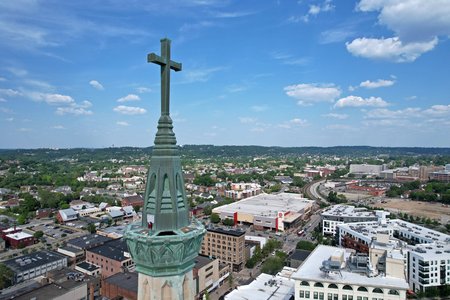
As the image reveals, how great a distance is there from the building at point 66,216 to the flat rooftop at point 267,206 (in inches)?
1197

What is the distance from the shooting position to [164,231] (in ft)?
17.4

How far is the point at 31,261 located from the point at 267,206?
4965cm

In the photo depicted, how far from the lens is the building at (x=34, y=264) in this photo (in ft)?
123

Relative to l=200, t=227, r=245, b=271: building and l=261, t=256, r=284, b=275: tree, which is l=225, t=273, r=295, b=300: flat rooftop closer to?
l=261, t=256, r=284, b=275: tree

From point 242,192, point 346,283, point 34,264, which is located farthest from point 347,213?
point 34,264

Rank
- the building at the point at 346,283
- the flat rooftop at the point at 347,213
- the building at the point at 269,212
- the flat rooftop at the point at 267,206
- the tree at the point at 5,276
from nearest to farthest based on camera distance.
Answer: the building at the point at 346,283 < the tree at the point at 5,276 < the flat rooftop at the point at 347,213 < the building at the point at 269,212 < the flat rooftop at the point at 267,206

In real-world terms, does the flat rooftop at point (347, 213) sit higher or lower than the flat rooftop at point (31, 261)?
higher

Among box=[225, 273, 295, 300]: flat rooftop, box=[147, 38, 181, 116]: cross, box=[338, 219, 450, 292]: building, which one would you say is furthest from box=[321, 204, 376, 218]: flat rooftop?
box=[147, 38, 181, 116]: cross

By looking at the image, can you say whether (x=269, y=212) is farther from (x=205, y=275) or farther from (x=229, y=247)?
(x=205, y=275)

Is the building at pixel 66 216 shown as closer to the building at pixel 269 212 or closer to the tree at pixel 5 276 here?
the building at pixel 269 212

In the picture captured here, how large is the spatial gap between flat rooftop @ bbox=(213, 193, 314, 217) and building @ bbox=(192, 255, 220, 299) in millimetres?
30977

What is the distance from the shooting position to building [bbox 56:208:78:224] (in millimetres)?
68119

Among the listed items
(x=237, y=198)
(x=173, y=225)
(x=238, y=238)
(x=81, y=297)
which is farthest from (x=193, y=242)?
(x=237, y=198)

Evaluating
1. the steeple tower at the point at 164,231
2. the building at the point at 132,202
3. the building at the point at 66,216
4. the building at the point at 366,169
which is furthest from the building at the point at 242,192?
the steeple tower at the point at 164,231
